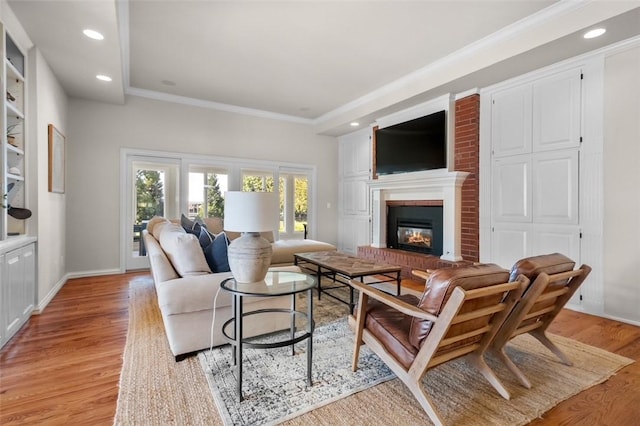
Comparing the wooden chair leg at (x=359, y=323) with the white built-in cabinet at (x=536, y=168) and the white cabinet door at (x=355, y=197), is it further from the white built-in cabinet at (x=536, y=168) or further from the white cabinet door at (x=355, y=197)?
the white cabinet door at (x=355, y=197)

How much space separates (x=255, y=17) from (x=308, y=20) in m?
0.51

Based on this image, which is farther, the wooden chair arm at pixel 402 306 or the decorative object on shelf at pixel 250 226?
the decorative object on shelf at pixel 250 226

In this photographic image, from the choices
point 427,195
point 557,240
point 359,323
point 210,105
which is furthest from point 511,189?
point 210,105

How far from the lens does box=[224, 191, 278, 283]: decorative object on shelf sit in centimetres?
192

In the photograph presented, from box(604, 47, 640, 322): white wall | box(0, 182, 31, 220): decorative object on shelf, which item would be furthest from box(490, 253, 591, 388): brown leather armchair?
box(0, 182, 31, 220): decorative object on shelf

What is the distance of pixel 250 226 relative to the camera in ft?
6.28

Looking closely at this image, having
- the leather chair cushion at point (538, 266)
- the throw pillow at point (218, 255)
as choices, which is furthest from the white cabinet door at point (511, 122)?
the throw pillow at point (218, 255)

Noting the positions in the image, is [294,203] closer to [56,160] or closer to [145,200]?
[145,200]

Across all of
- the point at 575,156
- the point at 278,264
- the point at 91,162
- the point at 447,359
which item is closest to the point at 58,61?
the point at 91,162

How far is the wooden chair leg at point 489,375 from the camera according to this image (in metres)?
1.76

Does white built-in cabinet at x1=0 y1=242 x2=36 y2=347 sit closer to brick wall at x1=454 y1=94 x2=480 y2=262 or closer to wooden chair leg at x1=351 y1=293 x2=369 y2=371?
wooden chair leg at x1=351 y1=293 x2=369 y2=371

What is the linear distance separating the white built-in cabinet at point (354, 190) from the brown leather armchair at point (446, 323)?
428 centimetres

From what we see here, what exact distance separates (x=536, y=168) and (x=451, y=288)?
295 cm

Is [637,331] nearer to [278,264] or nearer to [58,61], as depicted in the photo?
[278,264]
